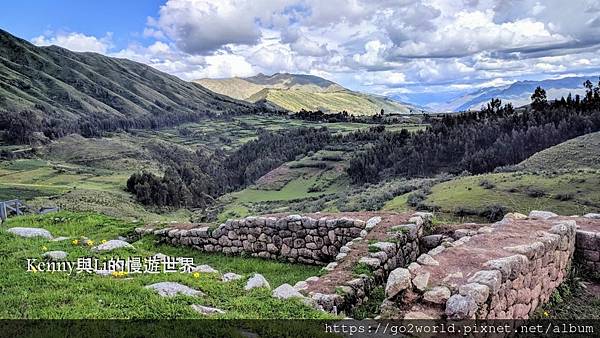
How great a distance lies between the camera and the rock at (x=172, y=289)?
9.19 metres

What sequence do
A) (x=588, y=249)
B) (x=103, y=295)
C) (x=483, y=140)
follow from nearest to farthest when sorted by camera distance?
(x=103, y=295) < (x=588, y=249) < (x=483, y=140)

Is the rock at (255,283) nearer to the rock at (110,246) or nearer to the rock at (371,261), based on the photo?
the rock at (371,261)

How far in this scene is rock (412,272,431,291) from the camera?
9562 mm

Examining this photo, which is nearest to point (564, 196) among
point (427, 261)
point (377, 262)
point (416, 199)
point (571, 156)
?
point (416, 199)

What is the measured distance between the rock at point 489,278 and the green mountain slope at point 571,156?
44229 millimetres

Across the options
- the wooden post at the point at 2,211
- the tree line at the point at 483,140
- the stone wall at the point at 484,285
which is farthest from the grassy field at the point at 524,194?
the tree line at the point at 483,140

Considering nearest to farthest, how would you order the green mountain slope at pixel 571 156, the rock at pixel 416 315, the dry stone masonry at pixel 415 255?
the rock at pixel 416 315 → the dry stone masonry at pixel 415 255 → the green mountain slope at pixel 571 156

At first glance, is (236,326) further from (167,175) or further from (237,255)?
(167,175)

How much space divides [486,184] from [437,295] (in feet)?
108

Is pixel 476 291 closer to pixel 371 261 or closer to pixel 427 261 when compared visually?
pixel 427 261

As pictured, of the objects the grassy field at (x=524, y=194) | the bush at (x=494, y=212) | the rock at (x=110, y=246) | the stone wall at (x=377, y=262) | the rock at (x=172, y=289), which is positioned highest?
the rock at (x=110, y=246)

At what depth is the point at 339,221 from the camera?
15.4m

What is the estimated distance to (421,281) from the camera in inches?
382

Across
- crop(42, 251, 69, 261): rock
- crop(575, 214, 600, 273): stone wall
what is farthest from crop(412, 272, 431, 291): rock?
crop(42, 251, 69, 261): rock
